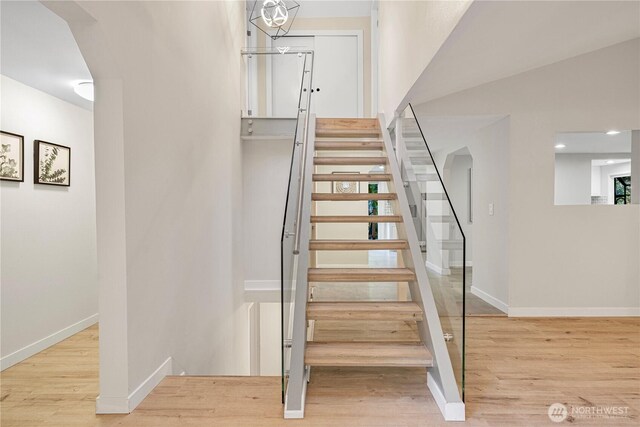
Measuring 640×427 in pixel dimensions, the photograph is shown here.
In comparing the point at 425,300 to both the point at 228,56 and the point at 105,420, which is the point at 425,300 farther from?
the point at 228,56

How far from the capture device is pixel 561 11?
2.39 metres

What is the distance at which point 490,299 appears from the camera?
15.3ft

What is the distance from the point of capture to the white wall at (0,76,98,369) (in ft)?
9.84

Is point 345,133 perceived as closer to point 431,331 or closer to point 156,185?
point 156,185

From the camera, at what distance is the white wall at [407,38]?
2486 millimetres

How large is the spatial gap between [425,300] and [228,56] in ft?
12.6

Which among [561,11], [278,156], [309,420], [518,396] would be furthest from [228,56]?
[518,396]

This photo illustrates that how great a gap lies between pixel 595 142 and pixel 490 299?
2.83 m

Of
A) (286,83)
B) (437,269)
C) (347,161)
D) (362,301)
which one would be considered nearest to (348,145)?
(347,161)

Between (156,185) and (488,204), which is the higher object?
(156,185)

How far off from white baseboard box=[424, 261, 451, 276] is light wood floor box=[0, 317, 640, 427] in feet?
2.51

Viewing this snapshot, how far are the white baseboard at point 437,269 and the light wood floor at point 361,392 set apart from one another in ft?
2.51

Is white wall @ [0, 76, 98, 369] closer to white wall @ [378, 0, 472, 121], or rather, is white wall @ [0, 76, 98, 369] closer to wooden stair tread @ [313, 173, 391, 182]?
wooden stair tread @ [313, 173, 391, 182]

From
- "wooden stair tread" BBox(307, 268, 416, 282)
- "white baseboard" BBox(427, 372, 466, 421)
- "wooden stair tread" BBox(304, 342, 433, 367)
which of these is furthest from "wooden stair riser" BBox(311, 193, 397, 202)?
"white baseboard" BBox(427, 372, 466, 421)
